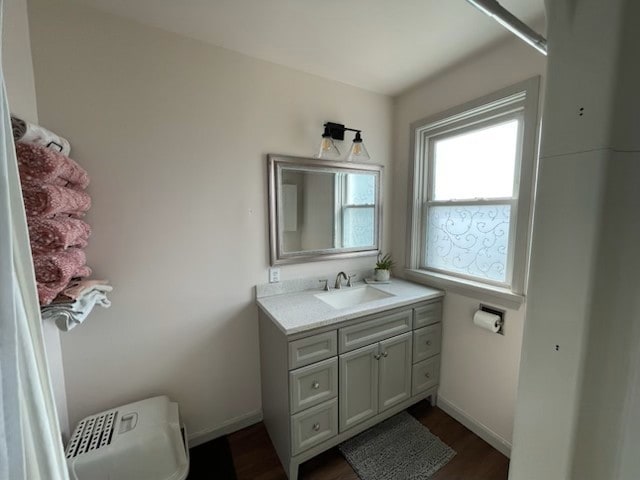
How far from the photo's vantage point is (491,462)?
1522mm

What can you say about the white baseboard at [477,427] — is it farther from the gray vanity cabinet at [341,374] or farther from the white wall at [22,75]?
the white wall at [22,75]

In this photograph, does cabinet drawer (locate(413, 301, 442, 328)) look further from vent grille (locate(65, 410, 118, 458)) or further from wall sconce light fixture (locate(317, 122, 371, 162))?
vent grille (locate(65, 410, 118, 458))

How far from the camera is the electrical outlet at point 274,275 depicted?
179 cm

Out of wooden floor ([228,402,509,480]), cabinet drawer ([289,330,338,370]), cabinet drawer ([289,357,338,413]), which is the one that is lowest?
wooden floor ([228,402,509,480])

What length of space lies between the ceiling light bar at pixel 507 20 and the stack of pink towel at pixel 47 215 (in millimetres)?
1400

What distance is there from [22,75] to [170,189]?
680mm

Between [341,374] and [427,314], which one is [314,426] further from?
[427,314]

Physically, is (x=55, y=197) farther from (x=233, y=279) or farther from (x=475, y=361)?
(x=475, y=361)

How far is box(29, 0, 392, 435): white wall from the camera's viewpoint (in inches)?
49.4

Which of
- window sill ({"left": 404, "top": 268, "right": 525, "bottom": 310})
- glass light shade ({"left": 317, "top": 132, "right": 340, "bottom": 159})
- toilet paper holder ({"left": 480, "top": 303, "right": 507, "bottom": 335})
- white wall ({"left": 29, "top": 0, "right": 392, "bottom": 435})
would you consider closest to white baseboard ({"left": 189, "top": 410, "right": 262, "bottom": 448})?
white wall ({"left": 29, "top": 0, "right": 392, "bottom": 435})

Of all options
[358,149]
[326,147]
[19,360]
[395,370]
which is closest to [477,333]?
[395,370]

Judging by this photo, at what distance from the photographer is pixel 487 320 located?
158cm

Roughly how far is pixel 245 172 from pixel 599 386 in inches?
67.2

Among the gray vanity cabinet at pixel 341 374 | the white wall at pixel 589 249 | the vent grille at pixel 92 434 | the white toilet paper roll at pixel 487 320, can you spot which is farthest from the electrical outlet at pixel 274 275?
the white wall at pixel 589 249
